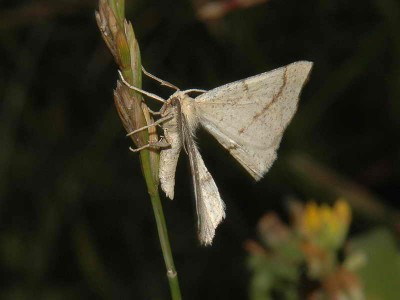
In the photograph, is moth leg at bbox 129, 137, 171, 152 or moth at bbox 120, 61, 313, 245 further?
moth at bbox 120, 61, 313, 245

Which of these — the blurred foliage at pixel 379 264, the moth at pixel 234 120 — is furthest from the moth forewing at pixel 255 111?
the blurred foliage at pixel 379 264

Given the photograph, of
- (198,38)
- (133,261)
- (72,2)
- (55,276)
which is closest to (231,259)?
(133,261)

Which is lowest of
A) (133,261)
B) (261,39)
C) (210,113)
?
(133,261)

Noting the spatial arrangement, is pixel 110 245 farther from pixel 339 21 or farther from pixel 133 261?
pixel 339 21

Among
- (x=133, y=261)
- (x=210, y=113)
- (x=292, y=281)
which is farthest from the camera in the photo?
(x=133, y=261)

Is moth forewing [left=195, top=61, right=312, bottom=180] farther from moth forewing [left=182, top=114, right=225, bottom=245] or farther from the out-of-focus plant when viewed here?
the out-of-focus plant

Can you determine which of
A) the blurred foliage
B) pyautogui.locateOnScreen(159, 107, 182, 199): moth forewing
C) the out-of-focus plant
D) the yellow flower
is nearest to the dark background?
the blurred foliage
